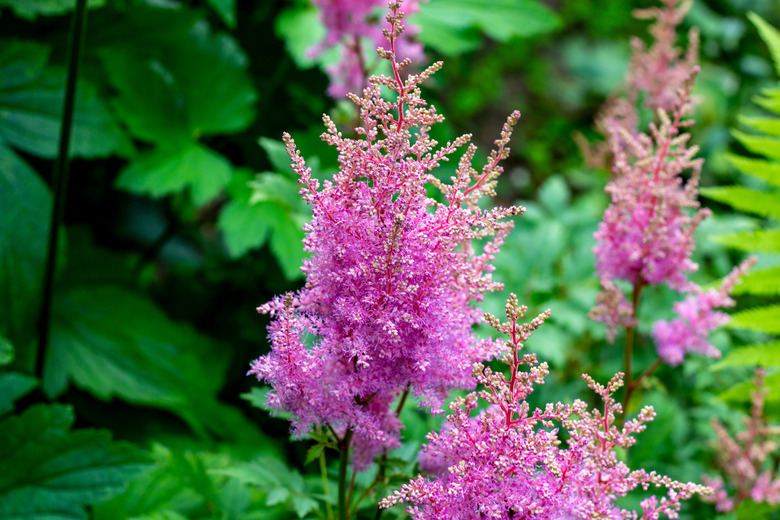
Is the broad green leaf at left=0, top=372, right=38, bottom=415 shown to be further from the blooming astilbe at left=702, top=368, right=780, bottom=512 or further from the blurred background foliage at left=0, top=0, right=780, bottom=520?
the blooming astilbe at left=702, top=368, right=780, bottom=512

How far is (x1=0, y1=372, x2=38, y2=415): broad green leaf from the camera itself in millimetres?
1534

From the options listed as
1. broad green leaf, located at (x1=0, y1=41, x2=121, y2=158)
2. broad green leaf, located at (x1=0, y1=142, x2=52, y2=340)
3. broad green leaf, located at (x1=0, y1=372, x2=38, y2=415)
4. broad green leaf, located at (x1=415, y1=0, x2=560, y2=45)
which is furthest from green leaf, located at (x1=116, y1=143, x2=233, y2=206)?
broad green leaf, located at (x1=415, y1=0, x2=560, y2=45)

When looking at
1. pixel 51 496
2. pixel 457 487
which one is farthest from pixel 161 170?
pixel 457 487

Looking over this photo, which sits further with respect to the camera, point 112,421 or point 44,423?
point 112,421

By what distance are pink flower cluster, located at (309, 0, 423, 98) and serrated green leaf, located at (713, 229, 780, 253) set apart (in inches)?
41.8

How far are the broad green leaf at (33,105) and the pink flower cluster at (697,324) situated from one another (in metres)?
1.71

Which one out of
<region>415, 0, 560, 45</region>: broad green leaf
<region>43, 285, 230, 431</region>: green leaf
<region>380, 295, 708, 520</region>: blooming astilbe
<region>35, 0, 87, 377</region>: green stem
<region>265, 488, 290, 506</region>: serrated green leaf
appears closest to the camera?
<region>380, 295, 708, 520</region>: blooming astilbe

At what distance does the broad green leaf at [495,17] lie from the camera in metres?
2.72

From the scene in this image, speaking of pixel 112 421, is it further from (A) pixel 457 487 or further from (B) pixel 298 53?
(A) pixel 457 487

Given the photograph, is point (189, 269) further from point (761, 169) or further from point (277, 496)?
point (761, 169)

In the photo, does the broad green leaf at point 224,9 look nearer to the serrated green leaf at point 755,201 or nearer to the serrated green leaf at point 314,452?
the serrated green leaf at point 314,452

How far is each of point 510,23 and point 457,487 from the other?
232cm

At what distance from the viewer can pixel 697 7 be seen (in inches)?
172

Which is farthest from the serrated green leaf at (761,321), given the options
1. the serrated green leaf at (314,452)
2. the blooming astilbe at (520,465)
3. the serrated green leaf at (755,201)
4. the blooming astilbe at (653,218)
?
the serrated green leaf at (314,452)
